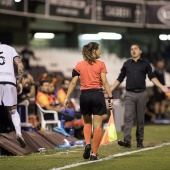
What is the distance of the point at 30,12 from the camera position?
79.7ft

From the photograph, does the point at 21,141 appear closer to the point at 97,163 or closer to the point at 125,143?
the point at 97,163

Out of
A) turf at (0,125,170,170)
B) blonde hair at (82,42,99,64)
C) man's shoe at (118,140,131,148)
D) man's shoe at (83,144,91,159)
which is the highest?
blonde hair at (82,42,99,64)

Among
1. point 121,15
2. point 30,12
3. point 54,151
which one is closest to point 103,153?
point 54,151

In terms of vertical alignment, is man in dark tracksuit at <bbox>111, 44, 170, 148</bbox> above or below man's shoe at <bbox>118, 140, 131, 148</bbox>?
above

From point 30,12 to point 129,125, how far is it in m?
9.37

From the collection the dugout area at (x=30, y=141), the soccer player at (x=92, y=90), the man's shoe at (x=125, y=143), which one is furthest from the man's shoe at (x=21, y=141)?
the man's shoe at (x=125, y=143)

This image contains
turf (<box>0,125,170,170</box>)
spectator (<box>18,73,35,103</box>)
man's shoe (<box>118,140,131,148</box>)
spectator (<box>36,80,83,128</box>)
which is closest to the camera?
turf (<box>0,125,170,170</box>)

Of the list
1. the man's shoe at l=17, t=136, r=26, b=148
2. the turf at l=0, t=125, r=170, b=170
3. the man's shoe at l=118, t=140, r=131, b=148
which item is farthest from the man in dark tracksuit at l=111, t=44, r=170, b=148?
the man's shoe at l=17, t=136, r=26, b=148

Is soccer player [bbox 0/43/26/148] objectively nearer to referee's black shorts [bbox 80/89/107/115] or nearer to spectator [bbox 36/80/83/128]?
referee's black shorts [bbox 80/89/107/115]

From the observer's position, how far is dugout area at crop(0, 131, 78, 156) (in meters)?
14.0

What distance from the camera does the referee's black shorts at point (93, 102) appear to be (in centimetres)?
1269

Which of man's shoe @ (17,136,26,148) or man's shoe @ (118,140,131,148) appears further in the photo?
man's shoe @ (118,140,131,148)

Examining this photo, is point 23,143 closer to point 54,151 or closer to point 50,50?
point 54,151

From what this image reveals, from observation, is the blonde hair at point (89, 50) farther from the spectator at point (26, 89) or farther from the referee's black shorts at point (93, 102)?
the spectator at point (26, 89)
